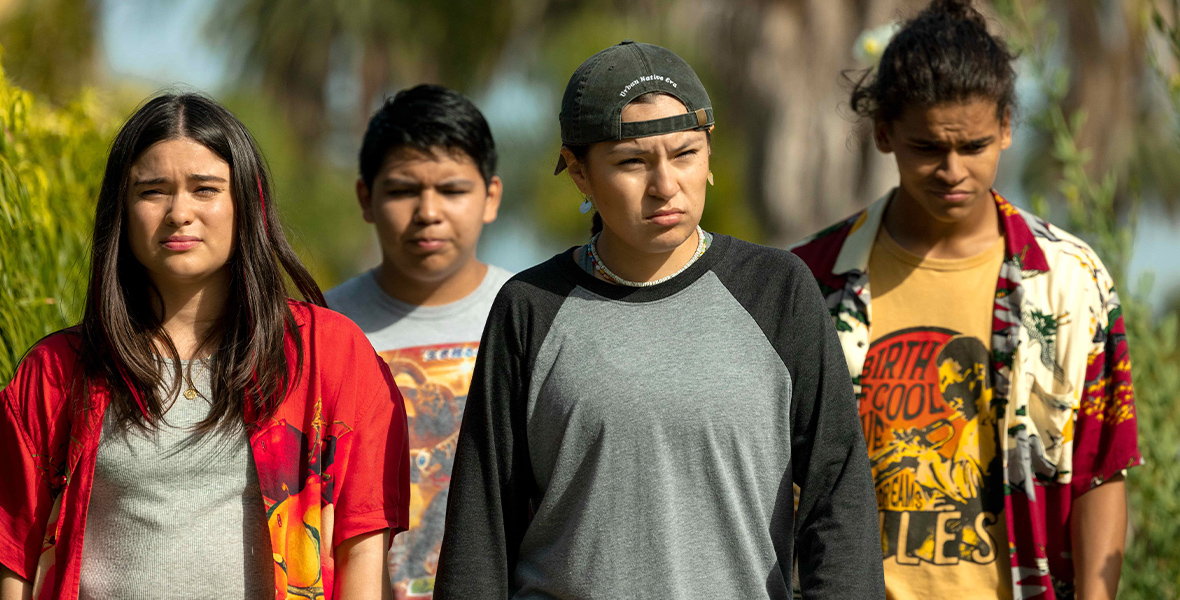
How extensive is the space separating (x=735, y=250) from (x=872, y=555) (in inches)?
26.1

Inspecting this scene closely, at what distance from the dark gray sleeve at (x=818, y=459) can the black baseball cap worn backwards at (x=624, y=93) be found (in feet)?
1.13

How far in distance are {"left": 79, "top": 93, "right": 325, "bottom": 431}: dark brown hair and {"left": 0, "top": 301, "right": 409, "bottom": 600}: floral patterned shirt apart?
5 cm

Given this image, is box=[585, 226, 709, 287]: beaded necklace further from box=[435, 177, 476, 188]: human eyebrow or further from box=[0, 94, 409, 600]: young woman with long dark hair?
box=[435, 177, 476, 188]: human eyebrow

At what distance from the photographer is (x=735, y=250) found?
7.88ft

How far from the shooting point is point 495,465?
7.49ft

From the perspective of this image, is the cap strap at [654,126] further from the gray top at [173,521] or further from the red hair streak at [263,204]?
the gray top at [173,521]

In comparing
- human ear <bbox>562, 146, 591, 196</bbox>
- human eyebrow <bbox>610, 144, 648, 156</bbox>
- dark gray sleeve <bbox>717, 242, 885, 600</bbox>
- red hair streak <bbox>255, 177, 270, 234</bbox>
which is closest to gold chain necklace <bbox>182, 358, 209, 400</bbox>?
red hair streak <bbox>255, 177, 270, 234</bbox>

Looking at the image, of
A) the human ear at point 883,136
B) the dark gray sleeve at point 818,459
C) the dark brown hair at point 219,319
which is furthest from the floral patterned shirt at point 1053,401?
the dark brown hair at point 219,319

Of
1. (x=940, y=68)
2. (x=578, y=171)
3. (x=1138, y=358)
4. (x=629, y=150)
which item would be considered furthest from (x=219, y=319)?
(x=1138, y=358)

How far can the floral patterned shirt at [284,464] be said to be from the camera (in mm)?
2311

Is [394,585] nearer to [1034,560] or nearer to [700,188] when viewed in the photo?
[700,188]

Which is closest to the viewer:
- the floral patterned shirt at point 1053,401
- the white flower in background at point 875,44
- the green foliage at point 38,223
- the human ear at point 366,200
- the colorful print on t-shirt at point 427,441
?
the floral patterned shirt at point 1053,401

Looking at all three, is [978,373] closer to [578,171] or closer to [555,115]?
[578,171]

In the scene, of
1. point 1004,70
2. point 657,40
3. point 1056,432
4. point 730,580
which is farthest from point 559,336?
point 657,40
